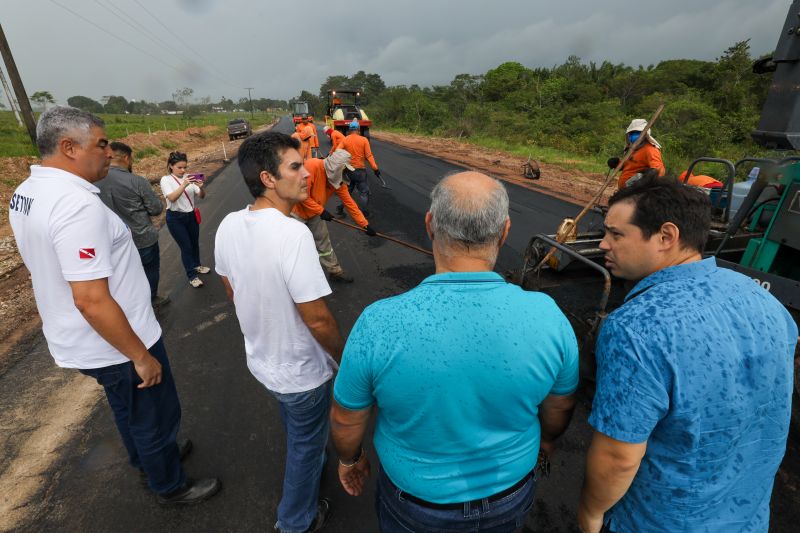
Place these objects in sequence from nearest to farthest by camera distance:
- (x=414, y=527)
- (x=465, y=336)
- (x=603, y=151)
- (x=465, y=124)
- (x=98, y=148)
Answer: (x=465, y=336)
(x=414, y=527)
(x=98, y=148)
(x=603, y=151)
(x=465, y=124)

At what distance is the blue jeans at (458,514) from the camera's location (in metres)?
1.17

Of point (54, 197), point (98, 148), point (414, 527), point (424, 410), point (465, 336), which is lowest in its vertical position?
point (414, 527)

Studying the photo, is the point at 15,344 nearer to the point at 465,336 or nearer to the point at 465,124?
the point at 465,336

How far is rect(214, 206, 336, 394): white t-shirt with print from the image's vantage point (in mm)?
1534

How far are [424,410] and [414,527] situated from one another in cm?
48

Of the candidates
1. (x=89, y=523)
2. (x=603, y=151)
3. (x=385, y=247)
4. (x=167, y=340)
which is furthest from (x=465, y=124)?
(x=89, y=523)

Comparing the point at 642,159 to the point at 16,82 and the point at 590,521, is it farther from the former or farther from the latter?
the point at 16,82

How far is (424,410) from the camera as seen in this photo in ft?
3.42

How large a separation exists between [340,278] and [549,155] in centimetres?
1389

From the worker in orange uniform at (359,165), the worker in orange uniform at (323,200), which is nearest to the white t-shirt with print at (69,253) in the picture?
the worker in orange uniform at (323,200)

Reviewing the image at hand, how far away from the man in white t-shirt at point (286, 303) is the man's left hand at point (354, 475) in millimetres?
412

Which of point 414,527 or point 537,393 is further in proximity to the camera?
point 414,527

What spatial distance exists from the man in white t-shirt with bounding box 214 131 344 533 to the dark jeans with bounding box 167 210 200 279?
298 centimetres

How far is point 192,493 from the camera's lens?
215 cm
